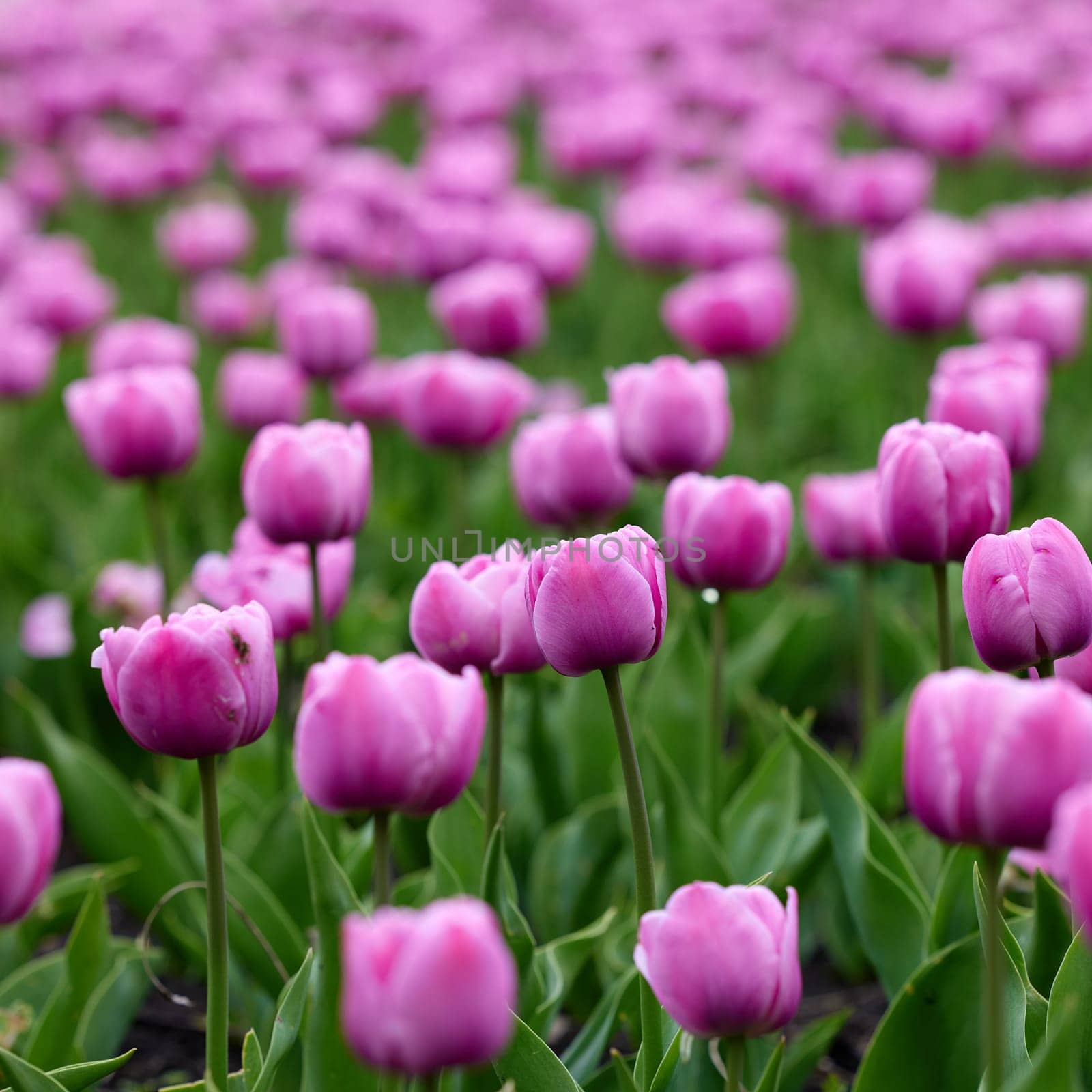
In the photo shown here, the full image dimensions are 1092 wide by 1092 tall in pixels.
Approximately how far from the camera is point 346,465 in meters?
1.45

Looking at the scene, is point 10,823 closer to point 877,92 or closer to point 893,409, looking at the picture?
point 893,409

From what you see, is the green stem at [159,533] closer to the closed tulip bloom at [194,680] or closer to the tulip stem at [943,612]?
the closed tulip bloom at [194,680]

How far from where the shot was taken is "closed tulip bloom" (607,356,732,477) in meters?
1.65

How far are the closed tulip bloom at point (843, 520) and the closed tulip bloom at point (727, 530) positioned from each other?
37 cm

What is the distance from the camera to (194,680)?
1017 mm

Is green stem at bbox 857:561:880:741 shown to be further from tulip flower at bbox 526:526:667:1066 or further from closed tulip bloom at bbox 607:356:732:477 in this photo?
tulip flower at bbox 526:526:667:1066

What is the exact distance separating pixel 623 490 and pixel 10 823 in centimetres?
87

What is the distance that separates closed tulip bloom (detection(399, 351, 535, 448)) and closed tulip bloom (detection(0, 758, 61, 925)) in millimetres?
1013

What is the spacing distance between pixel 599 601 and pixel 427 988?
35cm

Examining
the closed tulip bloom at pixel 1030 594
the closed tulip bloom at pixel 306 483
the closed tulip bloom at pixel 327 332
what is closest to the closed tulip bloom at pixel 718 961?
the closed tulip bloom at pixel 1030 594

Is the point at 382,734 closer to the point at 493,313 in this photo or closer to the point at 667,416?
the point at 667,416

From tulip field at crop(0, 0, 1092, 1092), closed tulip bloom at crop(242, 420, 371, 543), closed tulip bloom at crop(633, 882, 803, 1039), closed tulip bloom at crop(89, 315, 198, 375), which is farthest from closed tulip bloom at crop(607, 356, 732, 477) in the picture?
closed tulip bloom at crop(89, 315, 198, 375)

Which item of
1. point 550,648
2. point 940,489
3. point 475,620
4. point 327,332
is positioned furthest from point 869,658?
point 327,332

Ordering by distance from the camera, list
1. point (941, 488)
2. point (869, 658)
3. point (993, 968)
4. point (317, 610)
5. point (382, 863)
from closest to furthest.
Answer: point (993, 968) < point (382, 863) < point (941, 488) < point (317, 610) < point (869, 658)
